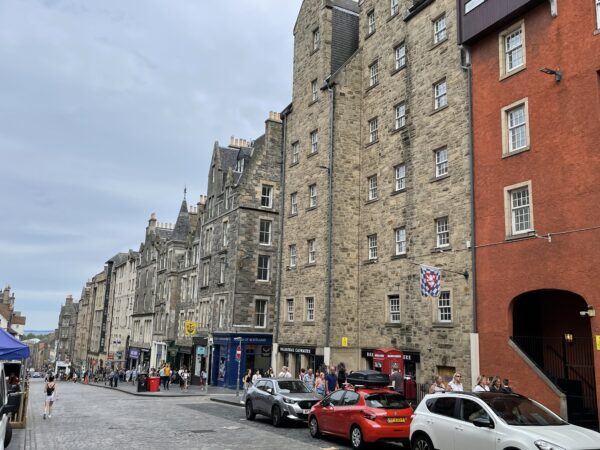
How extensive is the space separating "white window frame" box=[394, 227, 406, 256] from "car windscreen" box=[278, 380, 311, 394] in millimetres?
8407

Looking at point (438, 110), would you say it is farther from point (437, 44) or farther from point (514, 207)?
point (514, 207)

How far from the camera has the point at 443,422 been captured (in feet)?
36.2

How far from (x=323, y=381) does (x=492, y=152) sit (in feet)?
36.2

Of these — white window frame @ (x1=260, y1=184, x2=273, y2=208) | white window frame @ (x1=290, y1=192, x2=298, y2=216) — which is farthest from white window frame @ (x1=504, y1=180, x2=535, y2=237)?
white window frame @ (x1=260, y1=184, x2=273, y2=208)

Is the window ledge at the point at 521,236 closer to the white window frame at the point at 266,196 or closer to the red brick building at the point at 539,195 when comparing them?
the red brick building at the point at 539,195

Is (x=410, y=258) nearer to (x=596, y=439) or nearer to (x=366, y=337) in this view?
(x=366, y=337)

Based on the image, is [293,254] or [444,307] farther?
[293,254]

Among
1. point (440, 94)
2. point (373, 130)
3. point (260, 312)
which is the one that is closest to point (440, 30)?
point (440, 94)

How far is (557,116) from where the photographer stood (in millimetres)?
17562

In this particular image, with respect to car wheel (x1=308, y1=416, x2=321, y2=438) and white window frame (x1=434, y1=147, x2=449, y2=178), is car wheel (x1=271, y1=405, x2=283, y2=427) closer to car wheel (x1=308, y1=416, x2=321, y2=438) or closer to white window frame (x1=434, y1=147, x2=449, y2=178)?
car wheel (x1=308, y1=416, x2=321, y2=438)

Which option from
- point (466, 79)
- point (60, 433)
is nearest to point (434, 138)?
point (466, 79)

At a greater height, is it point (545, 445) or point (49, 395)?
point (545, 445)

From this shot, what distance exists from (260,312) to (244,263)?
3.65 metres

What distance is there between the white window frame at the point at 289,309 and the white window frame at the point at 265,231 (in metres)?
7.92
